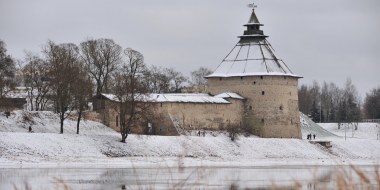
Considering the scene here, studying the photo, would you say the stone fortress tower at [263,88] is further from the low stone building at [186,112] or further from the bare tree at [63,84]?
the bare tree at [63,84]

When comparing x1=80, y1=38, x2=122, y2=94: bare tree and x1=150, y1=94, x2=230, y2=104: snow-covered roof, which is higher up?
x1=80, y1=38, x2=122, y2=94: bare tree

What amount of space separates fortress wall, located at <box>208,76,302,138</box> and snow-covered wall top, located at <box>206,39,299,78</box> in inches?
23.2

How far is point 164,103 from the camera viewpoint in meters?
42.3

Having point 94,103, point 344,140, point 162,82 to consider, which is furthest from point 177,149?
point 162,82

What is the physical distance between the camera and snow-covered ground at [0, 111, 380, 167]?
2794 centimetres

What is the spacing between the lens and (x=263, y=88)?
153 ft

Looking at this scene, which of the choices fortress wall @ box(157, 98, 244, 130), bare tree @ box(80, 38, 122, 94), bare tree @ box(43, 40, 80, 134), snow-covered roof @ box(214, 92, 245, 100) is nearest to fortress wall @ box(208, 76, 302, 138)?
snow-covered roof @ box(214, 92, 245, 100)

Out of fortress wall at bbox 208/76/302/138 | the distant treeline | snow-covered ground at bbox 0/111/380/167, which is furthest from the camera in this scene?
the distant treeline

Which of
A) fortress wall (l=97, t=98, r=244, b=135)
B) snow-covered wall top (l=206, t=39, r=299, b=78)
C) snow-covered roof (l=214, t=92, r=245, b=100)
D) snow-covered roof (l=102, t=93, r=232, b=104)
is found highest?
snow-covered wall top (l=206, t=39, r=299, b=78)

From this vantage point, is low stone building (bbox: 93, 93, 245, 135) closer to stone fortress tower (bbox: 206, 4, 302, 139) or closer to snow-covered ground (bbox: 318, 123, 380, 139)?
stone fortress tower (bbox: 206, 4, 302, 139)

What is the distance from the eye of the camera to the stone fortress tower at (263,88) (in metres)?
46.5

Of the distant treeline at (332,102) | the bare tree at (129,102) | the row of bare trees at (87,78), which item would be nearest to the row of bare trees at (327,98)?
the distant treeline at (332,102)

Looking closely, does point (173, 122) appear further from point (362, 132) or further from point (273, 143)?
point (362, 132)

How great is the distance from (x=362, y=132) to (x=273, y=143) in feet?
77.6
